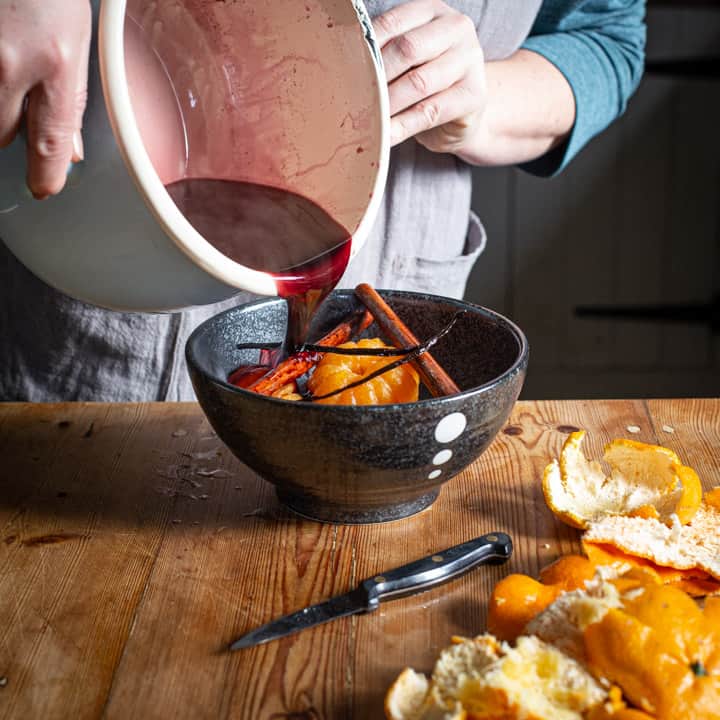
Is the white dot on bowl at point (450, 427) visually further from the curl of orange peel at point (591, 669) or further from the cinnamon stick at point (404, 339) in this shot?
the curl of orange peel at point (591, 669)

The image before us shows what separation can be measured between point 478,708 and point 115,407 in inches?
26.5

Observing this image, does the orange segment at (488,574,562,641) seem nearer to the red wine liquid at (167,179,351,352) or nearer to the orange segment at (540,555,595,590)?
the orange segment at (540,555,595,590)

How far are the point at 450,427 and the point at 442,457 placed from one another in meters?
0.03

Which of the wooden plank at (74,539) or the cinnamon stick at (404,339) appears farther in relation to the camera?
the cinnamon stick at (404,339)

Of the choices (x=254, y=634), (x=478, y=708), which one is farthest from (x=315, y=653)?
(x=478, y=708)

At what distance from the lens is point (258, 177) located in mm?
932

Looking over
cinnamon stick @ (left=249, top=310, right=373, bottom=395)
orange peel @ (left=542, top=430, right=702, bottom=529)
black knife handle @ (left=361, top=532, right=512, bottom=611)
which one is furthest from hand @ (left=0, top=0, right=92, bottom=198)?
orange peel @ (left=542, top=430, right=702, bottom=529)

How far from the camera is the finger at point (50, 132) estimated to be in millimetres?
667

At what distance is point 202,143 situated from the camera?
916 mm

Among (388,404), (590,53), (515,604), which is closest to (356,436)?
(388,404)

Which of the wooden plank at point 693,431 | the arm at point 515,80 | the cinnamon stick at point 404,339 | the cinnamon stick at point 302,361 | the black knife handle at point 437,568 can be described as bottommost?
the wooden plank at point 693,431

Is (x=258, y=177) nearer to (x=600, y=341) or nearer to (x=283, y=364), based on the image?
(x=283, y=364)

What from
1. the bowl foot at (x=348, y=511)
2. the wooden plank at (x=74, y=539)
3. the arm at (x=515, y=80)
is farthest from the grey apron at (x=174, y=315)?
the bowl foot at (x=348, y=511)

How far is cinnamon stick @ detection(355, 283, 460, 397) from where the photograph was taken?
93cm
